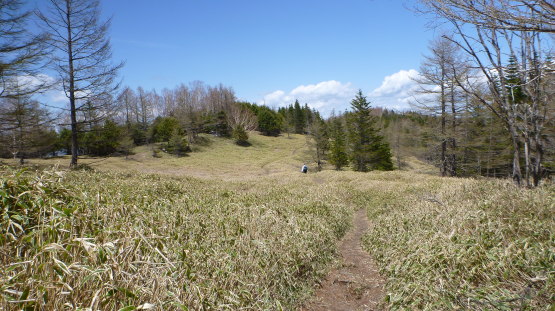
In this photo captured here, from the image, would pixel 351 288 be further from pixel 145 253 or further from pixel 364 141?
pixel 364 141

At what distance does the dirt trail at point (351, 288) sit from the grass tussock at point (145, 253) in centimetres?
27

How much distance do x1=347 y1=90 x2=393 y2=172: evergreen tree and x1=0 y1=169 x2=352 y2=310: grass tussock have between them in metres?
29.3

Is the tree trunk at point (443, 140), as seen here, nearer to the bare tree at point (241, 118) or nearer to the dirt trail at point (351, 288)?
the dirt trail at point (351, 288)

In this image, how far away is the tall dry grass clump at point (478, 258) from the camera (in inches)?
126

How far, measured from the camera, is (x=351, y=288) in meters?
5.18

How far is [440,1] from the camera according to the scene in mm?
4414

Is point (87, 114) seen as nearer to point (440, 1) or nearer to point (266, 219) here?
point (266, 219)

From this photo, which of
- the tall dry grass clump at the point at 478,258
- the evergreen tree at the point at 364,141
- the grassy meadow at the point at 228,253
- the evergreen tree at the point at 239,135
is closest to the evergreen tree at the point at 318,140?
the evergreen tree at the point at 364,141

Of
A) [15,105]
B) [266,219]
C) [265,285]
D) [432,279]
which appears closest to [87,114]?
[15,105]

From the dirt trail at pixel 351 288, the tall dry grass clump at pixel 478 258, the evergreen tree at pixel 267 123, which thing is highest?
the evergreen tree at pixel 267 123

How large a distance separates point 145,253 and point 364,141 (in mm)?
34377

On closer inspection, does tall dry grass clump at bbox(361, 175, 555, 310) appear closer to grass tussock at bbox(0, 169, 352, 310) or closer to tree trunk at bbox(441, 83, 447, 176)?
grass tussock at bbox(0, 169, 352, 310)

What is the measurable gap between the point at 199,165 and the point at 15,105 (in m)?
25.5

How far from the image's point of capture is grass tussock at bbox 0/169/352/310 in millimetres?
2342
